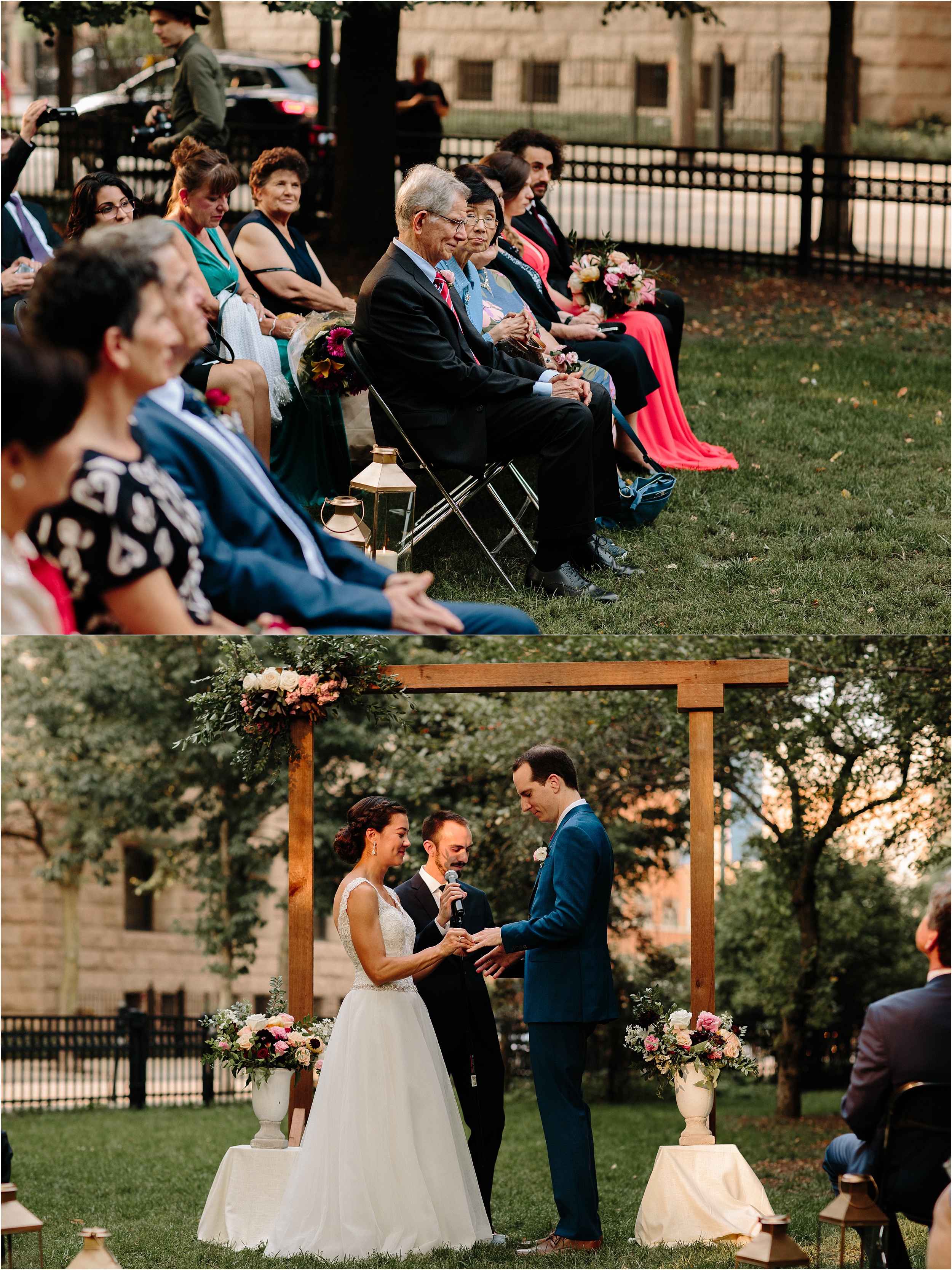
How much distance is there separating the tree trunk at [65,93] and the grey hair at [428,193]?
8.97 meters

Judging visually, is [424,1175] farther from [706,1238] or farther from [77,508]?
[77,508]

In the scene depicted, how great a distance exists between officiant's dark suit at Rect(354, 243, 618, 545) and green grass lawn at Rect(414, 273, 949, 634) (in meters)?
0.48

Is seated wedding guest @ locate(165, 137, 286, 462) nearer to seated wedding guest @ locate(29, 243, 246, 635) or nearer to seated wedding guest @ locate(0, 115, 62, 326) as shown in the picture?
seated wedding guest @ locate(0, 115, 62, 326)

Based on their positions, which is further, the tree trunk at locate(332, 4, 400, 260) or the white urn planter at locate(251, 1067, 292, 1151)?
the tree trunk at locate(332, 4, 400, 260)

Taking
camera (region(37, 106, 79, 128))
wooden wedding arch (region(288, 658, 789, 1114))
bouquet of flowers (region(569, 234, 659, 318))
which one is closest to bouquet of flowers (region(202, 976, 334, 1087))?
wooden wedding arch (region(288, 658, 789, 1114))

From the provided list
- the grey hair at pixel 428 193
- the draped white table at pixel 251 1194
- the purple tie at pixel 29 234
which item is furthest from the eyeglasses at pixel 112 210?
the draped white table at pixel 251 1194

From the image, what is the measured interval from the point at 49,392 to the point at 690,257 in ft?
40.4

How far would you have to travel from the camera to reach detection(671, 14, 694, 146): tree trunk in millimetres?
23438

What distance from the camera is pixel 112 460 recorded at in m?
3.43

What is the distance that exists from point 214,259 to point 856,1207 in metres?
4.60

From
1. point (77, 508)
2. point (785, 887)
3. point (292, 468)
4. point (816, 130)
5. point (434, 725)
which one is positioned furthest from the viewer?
point (816, 130)

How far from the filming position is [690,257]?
1482 cm

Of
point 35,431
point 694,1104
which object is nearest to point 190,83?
point 35,431

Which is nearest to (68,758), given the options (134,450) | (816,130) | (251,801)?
(251,801)
